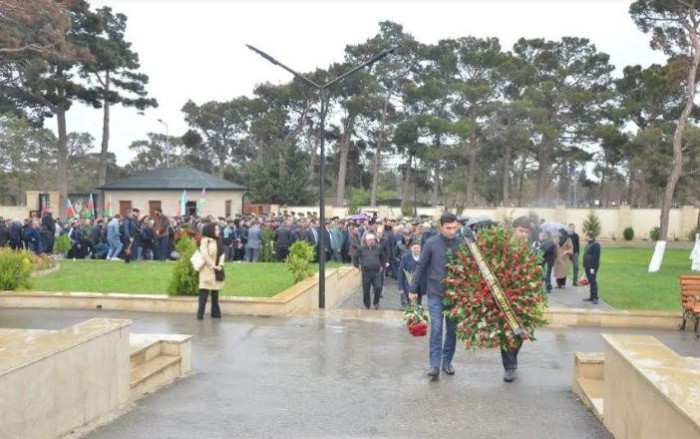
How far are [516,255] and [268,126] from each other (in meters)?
59.2

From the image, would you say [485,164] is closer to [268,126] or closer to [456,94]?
[456,94]

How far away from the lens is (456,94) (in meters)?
59.1

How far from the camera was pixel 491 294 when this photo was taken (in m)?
7.78

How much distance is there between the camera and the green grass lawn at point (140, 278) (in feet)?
51.6

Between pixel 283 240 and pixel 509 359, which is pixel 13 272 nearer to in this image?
pixel 509 359

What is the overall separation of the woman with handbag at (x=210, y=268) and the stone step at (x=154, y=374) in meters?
3.73

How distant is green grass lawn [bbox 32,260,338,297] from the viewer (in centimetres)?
1573

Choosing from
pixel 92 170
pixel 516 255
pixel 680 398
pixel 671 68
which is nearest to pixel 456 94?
pixel 671 68

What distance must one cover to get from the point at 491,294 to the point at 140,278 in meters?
12.1

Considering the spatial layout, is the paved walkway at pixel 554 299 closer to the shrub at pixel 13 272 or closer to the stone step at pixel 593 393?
the shrub at pixel 13 272

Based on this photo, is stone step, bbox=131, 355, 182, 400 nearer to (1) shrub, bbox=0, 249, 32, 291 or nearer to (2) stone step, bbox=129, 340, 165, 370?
(2) stone step, bbox=129, 340, 165, 370

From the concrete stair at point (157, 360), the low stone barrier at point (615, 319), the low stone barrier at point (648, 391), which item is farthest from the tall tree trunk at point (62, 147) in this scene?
the low stone barrier at point (648, 391)

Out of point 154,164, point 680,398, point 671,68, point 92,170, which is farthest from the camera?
point 154,164

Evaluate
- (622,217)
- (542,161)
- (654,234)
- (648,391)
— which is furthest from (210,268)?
(542,161)
